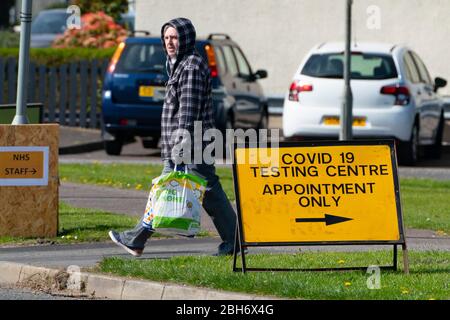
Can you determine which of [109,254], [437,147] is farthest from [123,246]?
[437,147]

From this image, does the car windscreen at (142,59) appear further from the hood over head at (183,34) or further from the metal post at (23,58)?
the hood over head at (183,34)

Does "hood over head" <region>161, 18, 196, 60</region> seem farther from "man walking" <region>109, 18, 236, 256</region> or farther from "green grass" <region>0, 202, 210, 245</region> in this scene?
"green grass" <region>0, 202, 210, 245</region>

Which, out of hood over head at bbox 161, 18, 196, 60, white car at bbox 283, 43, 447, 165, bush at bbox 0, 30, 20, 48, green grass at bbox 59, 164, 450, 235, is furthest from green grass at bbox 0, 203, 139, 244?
bush at bbox 0, 30, 20, 48

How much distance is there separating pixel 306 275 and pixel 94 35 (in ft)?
69.1

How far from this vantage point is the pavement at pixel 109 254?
9633 millimetres

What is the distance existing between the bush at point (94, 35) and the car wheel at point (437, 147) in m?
8.78

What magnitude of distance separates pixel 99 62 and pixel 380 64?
731 centimetres

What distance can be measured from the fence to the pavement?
942 centimetres

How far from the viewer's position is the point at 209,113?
36.0 ft

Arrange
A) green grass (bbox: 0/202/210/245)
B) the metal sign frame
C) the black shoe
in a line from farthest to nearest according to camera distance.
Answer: green grass (bbox: 0/202/210/245), the black shoe, the metal sign frame

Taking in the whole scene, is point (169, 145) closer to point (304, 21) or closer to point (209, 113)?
point (209, 113)

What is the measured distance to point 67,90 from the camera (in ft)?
87.8

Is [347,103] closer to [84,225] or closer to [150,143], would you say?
[150,143]

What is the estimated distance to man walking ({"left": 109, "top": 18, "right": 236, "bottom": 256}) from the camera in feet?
35.4
